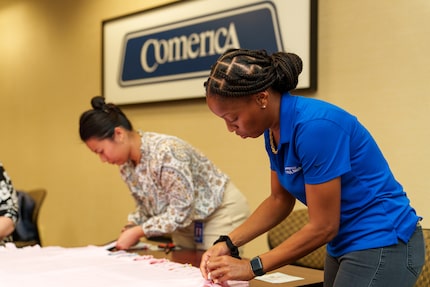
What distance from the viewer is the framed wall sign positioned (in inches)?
124

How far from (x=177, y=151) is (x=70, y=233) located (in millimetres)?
2754

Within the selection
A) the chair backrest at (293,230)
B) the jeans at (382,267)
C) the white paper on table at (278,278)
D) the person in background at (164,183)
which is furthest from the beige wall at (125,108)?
the jeans at (382,267)

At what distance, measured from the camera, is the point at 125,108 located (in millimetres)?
4281

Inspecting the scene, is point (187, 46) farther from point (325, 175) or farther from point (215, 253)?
point (325, 175)

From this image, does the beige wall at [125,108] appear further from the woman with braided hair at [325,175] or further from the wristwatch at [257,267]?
the wristwatch at [257,267]

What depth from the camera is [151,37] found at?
403cm

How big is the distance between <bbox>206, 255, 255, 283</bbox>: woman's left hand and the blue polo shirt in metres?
0.24

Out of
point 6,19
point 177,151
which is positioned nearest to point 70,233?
point 6,19

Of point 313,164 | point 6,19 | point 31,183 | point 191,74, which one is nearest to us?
point 313,164

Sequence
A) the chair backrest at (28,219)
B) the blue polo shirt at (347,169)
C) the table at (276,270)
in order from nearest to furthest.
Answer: the blue polo shirt at (347,169)
the table at (276,270)
the chair backrest at (28,219)

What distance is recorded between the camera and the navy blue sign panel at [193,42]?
3320 millimetres

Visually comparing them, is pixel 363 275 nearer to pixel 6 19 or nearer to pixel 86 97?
pixel 86 97

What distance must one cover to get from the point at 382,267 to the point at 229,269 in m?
0.39

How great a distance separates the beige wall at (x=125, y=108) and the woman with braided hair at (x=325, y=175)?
Result: 1.36m
